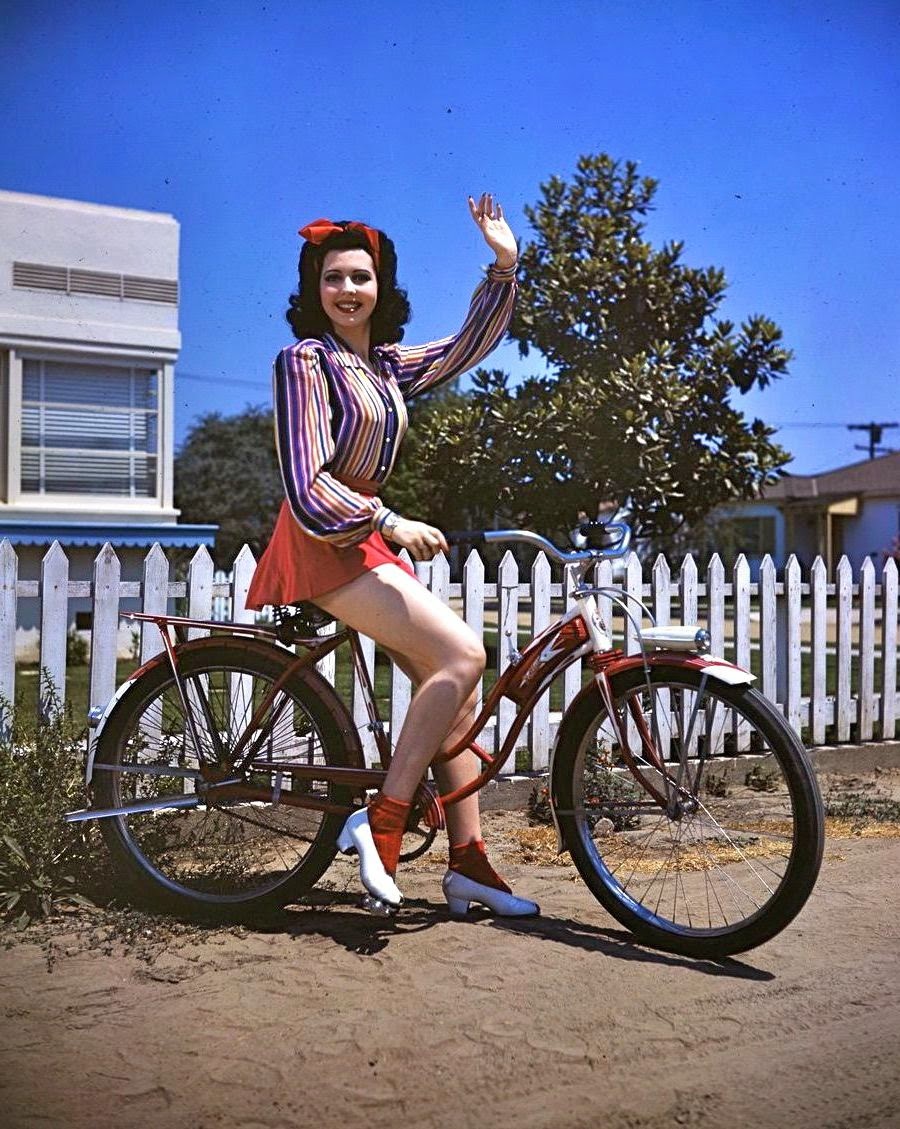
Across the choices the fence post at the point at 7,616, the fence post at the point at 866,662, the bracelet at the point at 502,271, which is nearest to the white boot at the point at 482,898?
the bracelet at the point at 502,271

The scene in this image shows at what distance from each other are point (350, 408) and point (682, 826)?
5.24 ft

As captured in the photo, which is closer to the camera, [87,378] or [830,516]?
[87,378]

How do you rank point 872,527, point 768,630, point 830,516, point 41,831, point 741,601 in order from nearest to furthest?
point 41,831 < point 741,601 < point 768,630 < point 872,527 < point 830,516

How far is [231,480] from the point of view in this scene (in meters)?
35.8

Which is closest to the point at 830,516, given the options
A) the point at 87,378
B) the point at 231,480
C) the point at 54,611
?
the point at 231,480

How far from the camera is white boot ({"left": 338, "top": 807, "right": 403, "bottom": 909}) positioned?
3.30m

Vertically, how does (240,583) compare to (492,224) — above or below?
below

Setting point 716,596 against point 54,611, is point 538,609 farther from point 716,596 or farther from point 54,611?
point 54,611

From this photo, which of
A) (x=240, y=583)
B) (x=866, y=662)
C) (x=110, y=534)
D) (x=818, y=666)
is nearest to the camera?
(x=240, y=583)

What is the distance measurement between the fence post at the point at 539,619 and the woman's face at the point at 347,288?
7.80 feet

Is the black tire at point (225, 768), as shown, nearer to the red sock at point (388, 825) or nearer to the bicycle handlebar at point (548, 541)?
the red sock at point (388, 825)

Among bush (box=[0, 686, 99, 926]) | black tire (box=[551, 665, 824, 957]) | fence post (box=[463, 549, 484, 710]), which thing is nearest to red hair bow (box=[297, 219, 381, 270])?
black tire (box=[551, 665, 824, 957])

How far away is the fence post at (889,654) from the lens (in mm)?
7254

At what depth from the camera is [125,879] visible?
3.74 metres
